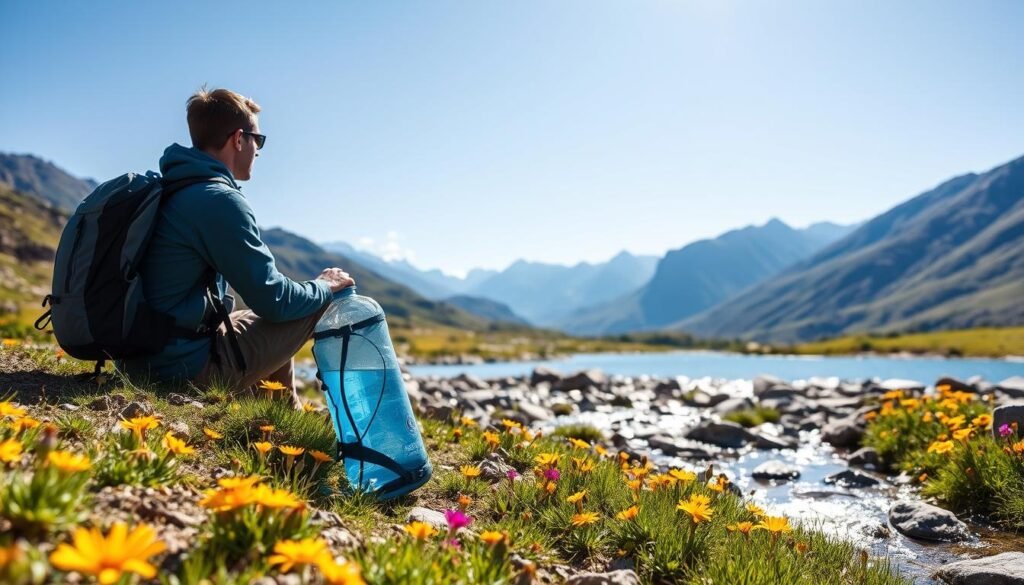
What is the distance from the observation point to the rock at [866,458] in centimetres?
1113

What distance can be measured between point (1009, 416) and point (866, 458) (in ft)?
13.1

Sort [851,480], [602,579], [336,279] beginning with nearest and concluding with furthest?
1. [602,579]
2. [336,279]
3. [851,480]

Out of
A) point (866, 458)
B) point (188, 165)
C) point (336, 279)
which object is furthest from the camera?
point (866, 458)

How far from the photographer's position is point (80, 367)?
23.0ft

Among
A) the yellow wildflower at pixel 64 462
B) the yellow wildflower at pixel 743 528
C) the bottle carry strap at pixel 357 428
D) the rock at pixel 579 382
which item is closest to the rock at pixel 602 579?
the yellow wildflower at pixel 743 528

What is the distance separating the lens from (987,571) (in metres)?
5.00

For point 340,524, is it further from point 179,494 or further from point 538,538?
point 538,538

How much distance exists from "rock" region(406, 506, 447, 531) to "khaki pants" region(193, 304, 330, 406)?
209 cm

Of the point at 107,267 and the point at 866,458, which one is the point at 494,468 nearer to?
the point at 107,267

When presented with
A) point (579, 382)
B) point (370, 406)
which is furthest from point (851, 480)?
point (579, 382)

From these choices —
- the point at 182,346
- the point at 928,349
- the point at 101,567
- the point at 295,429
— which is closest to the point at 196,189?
the point at 182,346

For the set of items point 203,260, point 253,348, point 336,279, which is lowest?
point 253,348

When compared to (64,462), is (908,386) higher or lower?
lower

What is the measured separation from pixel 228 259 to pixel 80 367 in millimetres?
3522
